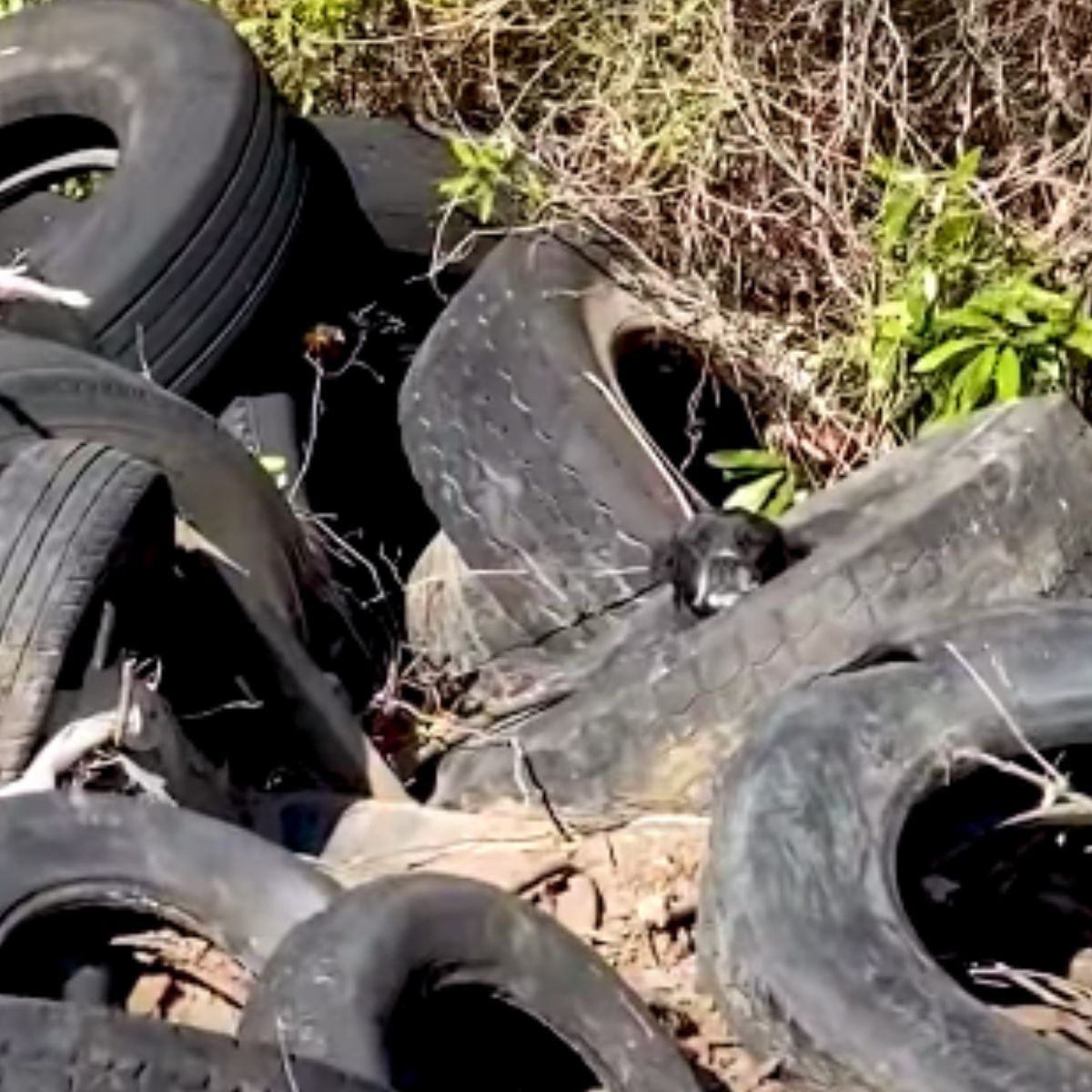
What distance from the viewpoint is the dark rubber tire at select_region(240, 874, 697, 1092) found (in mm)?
3156

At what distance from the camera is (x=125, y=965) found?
3.55m

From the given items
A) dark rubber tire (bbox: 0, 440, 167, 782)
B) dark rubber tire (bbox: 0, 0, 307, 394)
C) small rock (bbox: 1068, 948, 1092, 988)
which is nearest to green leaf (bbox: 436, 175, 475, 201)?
dark rubber tire (bbox: 0, 0, 307, 394)

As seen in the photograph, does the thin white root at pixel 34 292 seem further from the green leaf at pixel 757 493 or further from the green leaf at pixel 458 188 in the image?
the green leaf at pixel 757 493

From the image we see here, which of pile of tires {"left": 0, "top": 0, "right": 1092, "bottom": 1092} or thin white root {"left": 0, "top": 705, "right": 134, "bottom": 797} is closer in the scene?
pile of tires {"left": 0, "top": 0, "right": 1092, "bottom": 1092}

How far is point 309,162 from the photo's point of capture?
17.5 feet

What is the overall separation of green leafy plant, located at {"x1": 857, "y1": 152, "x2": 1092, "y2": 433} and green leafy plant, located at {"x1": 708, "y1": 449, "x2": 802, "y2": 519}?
0.71ft

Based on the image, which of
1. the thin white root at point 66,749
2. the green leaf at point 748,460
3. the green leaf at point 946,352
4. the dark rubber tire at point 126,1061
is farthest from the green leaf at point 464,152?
the dark rubber tire at point 126,1061

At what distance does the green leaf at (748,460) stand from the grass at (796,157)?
7 centimetres

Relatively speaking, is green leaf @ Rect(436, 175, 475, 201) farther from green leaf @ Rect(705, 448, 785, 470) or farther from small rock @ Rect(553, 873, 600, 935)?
small rock @ Rect(553, 873, 600, 935)

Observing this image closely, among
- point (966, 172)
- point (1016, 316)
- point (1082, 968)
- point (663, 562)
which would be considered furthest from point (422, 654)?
point (1082, 968)

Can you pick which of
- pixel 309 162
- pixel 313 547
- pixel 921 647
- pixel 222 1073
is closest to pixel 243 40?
pixel 309 162

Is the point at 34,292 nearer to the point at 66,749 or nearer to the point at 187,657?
the point at 187,657

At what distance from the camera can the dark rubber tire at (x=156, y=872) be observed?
3461 millimetres

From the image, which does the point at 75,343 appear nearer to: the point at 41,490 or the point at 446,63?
the point at 41,490
